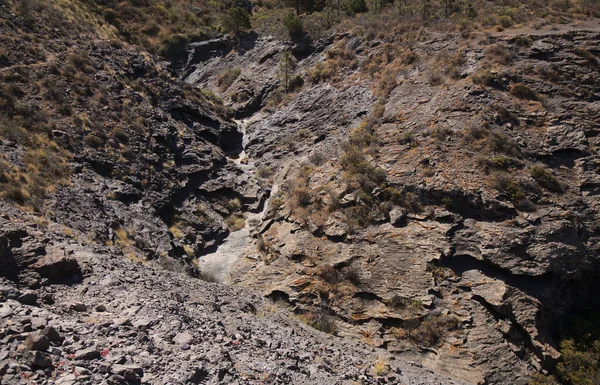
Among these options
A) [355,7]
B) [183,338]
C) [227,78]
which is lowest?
[183,338]

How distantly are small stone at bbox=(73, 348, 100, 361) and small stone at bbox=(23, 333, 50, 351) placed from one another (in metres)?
0.51

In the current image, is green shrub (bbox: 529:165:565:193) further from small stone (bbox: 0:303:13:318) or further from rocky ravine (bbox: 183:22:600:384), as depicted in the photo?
small stone (bbox: 0:303:13:318)

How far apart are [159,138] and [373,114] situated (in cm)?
1711

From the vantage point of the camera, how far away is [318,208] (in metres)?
22.3

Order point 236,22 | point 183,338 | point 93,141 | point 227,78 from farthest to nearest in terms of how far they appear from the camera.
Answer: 1. point 236,22
2. point 227,78
3. point 93,141
4. point 183,338

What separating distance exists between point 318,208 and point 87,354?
16688 mm

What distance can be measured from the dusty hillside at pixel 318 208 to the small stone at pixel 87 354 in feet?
0.07

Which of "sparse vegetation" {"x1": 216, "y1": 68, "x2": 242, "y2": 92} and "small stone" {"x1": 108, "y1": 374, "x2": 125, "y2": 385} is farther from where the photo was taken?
"sparse vegetation" {"x1": 216, "y1": 68, "x2": 242, "y2": 92}

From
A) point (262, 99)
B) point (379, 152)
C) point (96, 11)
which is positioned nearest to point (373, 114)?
point (379, 152)

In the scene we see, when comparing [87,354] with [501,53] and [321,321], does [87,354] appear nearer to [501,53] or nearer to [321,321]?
[321,321]

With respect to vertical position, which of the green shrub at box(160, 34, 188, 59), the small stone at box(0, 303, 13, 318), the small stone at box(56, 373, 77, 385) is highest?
Result: the green shrub at box(160, 34, 188, 59)

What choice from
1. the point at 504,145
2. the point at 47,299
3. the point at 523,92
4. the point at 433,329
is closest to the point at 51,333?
the point at 47,299

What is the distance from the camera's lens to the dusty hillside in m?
9.48

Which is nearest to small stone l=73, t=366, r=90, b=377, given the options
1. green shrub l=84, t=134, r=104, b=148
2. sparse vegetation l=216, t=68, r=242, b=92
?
green shrub l=84, t=134, r=104, b=148
